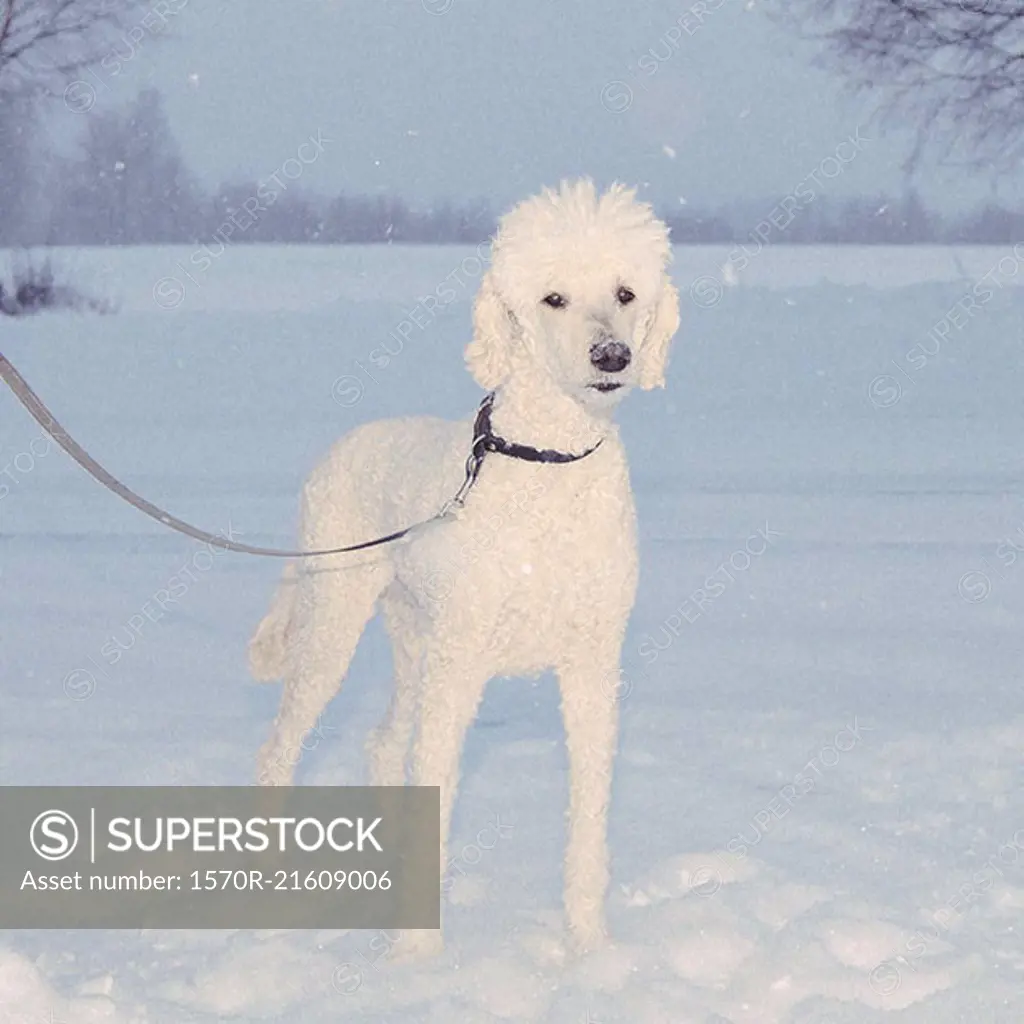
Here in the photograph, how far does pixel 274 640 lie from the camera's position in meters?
4.76

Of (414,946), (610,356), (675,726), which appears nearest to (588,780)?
(414,946)

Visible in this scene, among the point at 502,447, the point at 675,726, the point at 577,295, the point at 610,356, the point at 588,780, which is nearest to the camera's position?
the point at 610,356

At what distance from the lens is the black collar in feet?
12.3

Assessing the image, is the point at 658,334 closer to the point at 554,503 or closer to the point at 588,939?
the point at 554,503

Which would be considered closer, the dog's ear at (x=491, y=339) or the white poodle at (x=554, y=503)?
the white poodle at (x=554, y=503)

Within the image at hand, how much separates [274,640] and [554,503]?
1.38m

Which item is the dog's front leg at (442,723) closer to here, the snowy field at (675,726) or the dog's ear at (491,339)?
the snowy field at (675,726)

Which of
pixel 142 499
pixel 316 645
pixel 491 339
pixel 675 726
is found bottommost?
pixel 675 726

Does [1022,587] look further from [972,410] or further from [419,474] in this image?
[972,410]

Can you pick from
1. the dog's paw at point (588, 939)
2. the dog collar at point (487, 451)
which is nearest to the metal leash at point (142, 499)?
the dog collar at point (487, 451)

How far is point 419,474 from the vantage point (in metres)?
4.16

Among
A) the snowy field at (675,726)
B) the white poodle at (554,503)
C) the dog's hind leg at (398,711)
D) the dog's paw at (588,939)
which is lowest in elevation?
the snowy field at (675,726)

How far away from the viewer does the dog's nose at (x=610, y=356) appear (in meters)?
3.49

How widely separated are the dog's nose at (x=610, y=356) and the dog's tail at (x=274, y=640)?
1.57 metres
